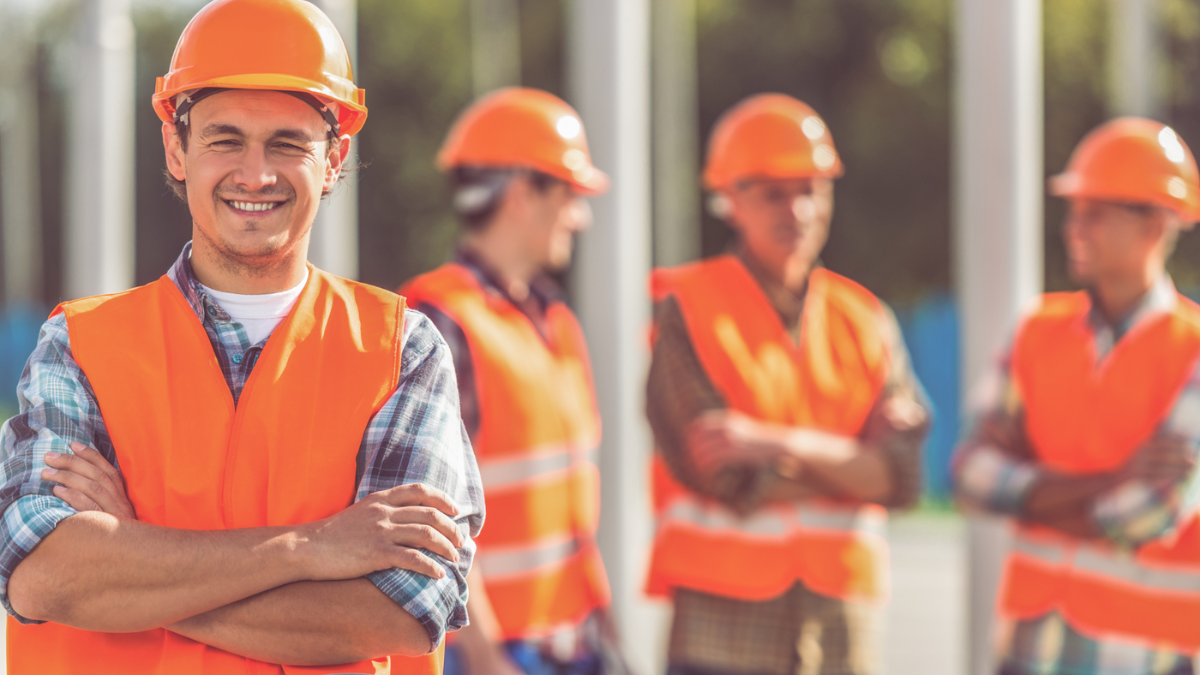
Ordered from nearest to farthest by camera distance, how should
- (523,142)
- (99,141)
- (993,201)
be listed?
(523,142) → (993,201) → (99,141)

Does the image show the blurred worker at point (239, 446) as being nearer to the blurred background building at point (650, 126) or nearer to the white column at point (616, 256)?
the blurred background building at point (650, 126)

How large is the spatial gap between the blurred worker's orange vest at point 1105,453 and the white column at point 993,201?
0.93 metres

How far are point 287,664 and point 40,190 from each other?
138 feet

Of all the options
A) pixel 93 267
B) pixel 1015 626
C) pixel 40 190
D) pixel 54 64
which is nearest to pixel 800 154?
pixel 1015 626

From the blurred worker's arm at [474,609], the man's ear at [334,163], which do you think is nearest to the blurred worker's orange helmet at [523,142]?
the blurred worker's arm at [474,609]

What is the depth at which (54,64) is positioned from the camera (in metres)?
37.7

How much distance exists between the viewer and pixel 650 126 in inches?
912

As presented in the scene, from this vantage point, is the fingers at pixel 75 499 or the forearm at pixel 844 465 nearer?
the fingers at pixel 75 499

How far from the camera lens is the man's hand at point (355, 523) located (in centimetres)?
194

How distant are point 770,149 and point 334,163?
7.96 ft

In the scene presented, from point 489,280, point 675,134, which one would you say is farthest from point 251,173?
point 675,134

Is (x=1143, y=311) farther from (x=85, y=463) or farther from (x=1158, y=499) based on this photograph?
(x=85, y=463)

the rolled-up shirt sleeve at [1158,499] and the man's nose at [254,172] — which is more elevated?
the man's nose at [254,172]

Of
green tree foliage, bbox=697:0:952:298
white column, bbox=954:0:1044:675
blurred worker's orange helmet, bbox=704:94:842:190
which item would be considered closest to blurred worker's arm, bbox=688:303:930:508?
blurred worker's orange helmet, bbox=704:94:842:190
